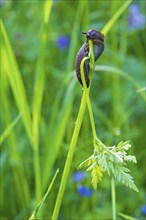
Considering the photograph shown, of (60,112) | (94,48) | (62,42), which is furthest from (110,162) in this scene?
(62,42)

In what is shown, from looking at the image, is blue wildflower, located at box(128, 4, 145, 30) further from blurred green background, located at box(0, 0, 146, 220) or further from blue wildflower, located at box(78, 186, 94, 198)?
blue wildflower, located at box(78, 186, 94, 198)

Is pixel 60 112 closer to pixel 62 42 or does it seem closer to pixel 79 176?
pixel 79 176

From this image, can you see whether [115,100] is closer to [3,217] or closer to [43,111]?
[43,111]

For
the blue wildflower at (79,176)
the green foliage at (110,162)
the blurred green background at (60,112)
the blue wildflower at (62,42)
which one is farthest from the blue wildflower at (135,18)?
the green foliage at (110,162)

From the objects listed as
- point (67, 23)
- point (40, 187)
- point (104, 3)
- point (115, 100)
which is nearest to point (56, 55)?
point (67, 23)

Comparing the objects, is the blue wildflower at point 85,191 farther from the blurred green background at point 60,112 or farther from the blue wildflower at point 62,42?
the blue wildflower at point 62,42

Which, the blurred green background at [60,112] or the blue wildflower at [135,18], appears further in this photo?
the blue wildflower at [135,18]

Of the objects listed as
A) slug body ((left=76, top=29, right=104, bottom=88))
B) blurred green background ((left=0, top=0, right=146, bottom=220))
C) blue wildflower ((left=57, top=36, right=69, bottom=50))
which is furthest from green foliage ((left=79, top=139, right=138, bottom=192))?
blue wildflower ((left=57, top=36, right=69, bottom=50))
